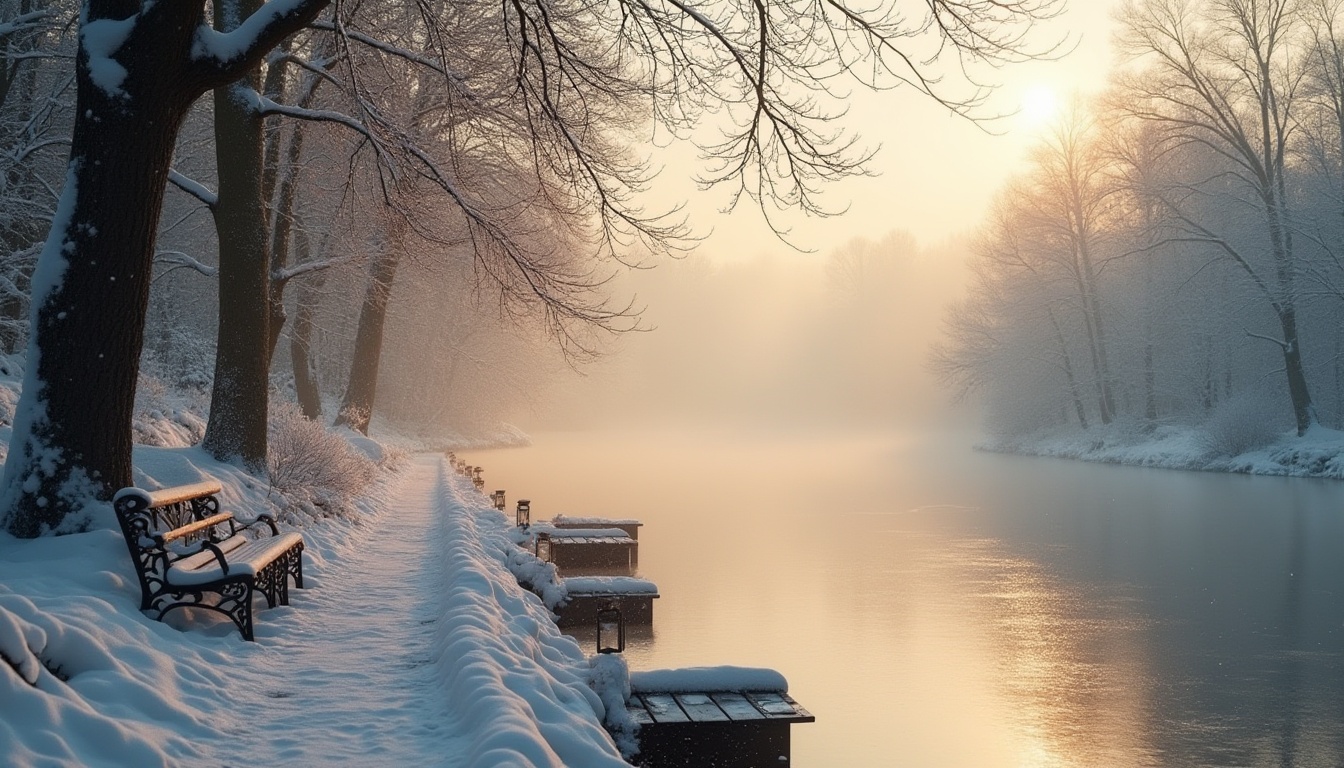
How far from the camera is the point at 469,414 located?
5281 cm

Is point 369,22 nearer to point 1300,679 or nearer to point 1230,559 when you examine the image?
point 1300,679

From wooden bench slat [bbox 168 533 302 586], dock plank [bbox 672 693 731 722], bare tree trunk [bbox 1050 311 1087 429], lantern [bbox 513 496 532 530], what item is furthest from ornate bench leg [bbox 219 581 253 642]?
bare tree trunk [bbox 1050 311 1087 429]

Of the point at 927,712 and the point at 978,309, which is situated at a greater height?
the point at 978,309

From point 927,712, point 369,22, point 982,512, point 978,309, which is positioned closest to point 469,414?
point 978,309

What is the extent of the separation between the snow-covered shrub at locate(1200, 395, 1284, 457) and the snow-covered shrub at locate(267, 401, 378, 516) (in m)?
26.1

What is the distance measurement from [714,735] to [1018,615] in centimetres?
628

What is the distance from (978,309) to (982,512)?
30.8 meters

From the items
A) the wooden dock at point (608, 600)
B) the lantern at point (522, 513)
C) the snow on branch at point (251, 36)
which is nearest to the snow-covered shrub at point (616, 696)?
the wooden dock at point (608, 600)

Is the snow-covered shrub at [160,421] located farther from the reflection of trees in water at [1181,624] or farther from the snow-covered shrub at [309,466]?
the reflection of trees in water at [1181,624]

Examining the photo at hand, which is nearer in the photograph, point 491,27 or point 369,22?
point 369,22

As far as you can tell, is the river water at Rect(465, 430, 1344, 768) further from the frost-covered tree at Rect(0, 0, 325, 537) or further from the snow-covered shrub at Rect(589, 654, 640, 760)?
the frost-covered tree at Rect(0, 0, 325, 537)

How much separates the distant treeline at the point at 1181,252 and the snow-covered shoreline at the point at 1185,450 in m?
0.93

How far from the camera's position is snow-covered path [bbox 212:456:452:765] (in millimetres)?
5004

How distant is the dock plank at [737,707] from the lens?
6699 mm
